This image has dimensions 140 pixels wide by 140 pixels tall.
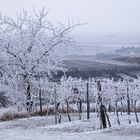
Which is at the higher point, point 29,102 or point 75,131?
point 29,102

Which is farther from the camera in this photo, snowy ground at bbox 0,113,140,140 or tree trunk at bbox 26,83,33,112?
tree trunk at bbox 26,83,33,112

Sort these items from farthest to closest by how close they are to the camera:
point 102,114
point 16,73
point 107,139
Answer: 1. point 16,73
2. point 102,114
3. point 107,139

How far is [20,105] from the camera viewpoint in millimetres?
24969

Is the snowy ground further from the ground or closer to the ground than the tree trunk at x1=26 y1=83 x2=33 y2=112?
closer to the ground

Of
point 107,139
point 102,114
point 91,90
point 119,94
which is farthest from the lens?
point 91,90

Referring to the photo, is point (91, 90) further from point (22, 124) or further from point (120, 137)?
point (120, 137)

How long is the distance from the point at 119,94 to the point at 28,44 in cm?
876

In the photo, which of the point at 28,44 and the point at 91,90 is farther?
the point at 28,44

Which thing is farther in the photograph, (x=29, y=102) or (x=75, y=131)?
(x=29, y=102)

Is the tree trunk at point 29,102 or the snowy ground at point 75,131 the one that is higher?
the tree trunk at point 29,102

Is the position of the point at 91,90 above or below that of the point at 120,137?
above

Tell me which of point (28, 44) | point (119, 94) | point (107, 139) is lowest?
point (107, 139)

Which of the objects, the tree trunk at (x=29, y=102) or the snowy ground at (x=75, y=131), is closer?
the snowy ground at (x=75, y=131)

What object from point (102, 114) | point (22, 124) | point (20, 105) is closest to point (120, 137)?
point (102, 114)
